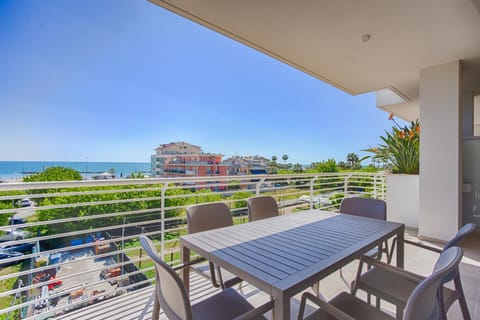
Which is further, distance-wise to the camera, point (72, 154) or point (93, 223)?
point (72, 154)

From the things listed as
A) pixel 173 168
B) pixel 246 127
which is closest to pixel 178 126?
pixel 246 127

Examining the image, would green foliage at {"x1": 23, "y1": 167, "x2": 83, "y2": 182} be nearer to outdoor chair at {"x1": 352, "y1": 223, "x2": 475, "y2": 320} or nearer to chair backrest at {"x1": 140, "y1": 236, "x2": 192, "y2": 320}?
chair backrest at {"x1": 140, "y1": 236, "x2": 192, "y2": 320}

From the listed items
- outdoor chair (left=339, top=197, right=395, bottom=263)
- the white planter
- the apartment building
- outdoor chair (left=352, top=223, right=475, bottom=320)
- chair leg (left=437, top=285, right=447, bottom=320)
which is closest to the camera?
chair leg (left=437, top=285, right=447, bottom=320)

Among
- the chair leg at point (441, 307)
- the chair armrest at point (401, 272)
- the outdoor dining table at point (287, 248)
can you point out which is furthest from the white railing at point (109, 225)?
the chair leg at point (441, 307)

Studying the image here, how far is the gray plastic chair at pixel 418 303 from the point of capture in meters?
0.76

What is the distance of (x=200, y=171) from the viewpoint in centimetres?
1762

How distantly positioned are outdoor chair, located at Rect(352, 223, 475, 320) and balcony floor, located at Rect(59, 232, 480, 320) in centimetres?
52

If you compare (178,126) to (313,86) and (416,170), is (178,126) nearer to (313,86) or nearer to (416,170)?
(313,86)

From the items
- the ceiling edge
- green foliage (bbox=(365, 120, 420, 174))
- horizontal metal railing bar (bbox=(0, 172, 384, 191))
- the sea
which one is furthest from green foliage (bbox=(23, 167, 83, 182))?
green foliage (bbox=(365, 120, 420, 174))

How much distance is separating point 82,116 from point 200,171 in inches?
621

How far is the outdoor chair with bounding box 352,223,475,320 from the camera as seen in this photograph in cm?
118

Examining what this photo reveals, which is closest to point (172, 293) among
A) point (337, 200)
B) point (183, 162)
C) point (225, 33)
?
point (225, 33)

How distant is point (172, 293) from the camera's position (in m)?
0.94

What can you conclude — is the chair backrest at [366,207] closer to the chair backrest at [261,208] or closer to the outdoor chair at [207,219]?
the chair backrest at [261,208]
